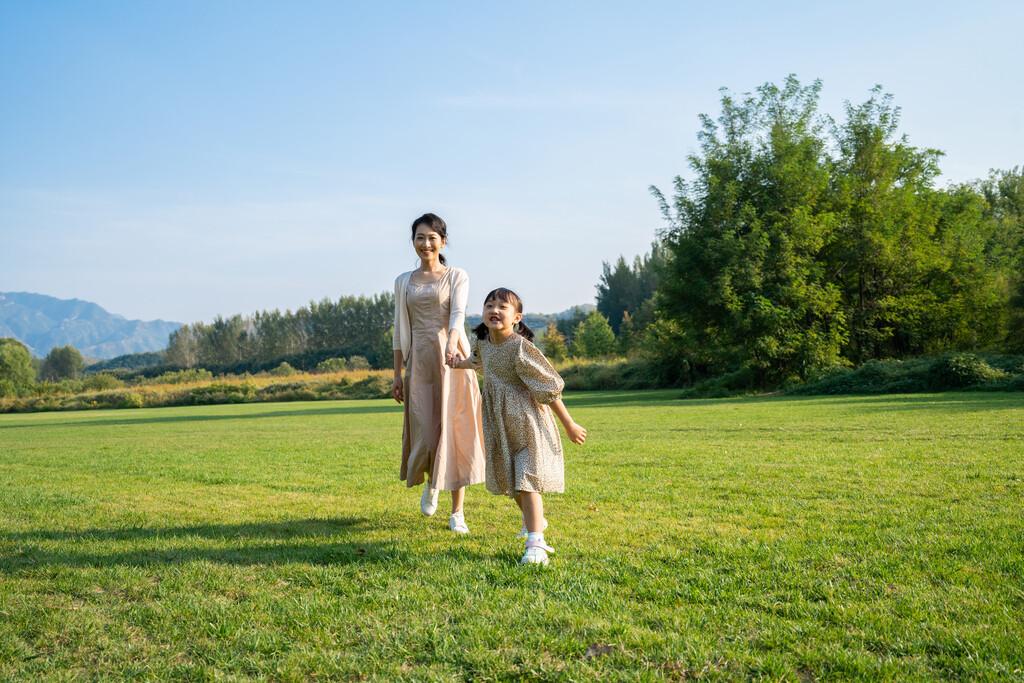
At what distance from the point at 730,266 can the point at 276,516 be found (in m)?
22.2

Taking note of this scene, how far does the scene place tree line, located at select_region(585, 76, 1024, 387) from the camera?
25.6m

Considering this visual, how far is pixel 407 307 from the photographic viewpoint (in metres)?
5.23

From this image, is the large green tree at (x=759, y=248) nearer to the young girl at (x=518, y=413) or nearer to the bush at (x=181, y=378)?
the young girl at (x=518, y=413)

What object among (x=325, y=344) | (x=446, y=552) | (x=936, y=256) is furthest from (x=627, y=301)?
(x=446, y=552)

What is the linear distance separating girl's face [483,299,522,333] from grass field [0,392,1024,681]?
1.45 metres

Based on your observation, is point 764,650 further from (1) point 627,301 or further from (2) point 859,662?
(1) point 627,301

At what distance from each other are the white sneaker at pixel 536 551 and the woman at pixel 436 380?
1.02 meters

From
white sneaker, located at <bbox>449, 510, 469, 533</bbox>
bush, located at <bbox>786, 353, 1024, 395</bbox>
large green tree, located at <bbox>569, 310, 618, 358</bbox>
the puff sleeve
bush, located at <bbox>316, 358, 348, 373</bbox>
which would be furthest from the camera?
bush, located at <bbox>316, 358, 348, 373</bbox>

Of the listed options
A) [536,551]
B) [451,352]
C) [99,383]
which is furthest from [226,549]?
[99,383]

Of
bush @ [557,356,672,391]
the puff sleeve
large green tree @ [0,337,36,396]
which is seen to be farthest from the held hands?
large green tree @ [0,337,36,396]

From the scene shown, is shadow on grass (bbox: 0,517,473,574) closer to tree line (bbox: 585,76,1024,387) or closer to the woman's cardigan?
the woman's cardigan

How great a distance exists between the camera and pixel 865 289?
1177 inches

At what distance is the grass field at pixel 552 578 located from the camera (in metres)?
2.58

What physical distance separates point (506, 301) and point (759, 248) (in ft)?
74.8
